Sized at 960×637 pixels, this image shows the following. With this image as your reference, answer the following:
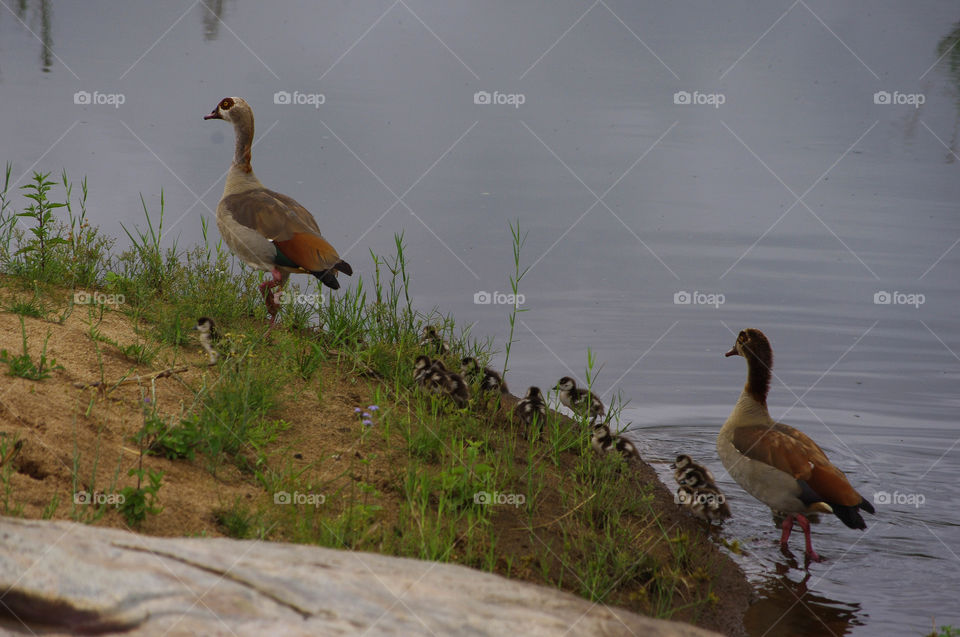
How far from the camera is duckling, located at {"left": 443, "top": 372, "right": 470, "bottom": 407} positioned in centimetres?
614

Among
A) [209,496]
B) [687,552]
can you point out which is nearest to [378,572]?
[209,496]

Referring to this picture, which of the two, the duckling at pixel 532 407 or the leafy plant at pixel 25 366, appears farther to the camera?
the duckling at pixel 532 407

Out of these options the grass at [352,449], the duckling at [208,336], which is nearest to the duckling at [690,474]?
the grass at [352,449]

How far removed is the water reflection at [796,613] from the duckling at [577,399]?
1675 millimetres

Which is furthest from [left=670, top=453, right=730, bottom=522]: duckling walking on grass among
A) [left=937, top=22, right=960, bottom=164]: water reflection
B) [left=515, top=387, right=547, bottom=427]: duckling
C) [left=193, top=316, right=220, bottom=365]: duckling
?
[left=937, top=22, right=960, bottom=164]: water reflection

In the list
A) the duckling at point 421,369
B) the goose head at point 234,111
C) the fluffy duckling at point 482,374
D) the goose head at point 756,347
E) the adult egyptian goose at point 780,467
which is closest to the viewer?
the adult egyptian goose at point 780,467

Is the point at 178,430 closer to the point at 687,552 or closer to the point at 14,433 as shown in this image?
the point at 14,433

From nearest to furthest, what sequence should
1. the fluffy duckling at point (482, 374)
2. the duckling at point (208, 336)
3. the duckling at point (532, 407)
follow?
the duckling at point (208, 336) → the duckling at point (532, 407) → the fluffy duckling at point (482, 374)

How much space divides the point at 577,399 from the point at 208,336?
2664mm

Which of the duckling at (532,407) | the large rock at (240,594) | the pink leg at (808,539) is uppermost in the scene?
the duckling at (532,407)

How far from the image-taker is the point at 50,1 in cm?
2158

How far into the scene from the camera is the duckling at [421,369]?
6293mm

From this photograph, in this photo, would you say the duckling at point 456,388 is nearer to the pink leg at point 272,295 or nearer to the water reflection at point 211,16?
the pink leg at point 272,295

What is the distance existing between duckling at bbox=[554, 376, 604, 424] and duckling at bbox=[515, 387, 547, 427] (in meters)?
0.32
